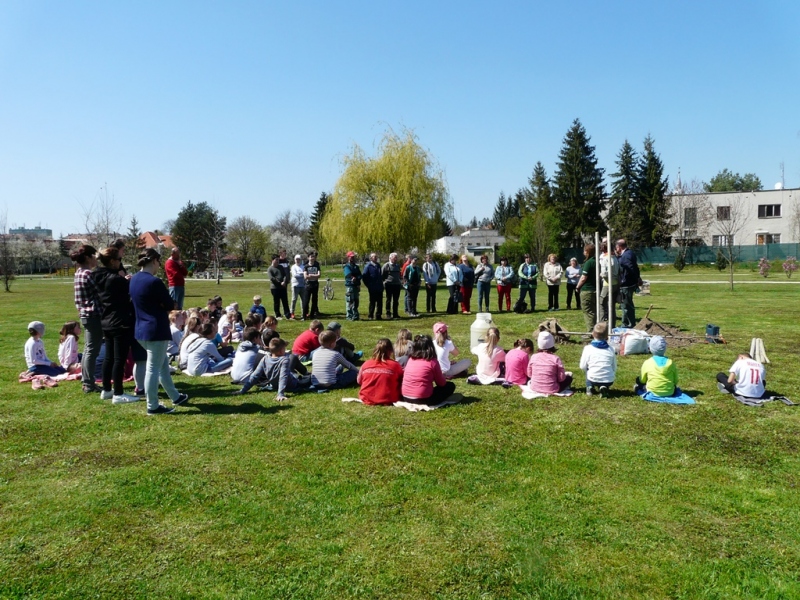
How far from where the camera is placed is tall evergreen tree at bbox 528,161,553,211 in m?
60.1

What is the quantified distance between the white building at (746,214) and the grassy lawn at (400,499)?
50.7m

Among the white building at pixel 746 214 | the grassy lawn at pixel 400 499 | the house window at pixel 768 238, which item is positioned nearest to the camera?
the grassy lawn at pixel 400 499

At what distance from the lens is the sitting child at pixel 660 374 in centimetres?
736

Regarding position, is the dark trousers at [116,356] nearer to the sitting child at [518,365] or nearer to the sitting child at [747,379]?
the sitting child at [518,365]

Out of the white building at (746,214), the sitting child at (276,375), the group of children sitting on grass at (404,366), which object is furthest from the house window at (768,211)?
the sitting child at (276,375)

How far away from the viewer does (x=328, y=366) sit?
824 cm

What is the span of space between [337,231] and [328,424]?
92.7 feet

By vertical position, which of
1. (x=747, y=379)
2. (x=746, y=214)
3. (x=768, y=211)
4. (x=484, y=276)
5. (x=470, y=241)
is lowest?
(x=747, y=379)

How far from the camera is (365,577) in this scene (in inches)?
141

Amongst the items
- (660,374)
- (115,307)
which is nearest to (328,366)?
(115,307)

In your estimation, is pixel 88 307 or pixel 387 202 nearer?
Answer: pixel 88 307

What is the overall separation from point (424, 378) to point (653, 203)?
53353 mm

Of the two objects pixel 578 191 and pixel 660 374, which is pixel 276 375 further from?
pixel 578 191

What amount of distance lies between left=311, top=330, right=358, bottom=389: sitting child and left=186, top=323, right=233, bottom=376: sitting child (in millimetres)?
1906
